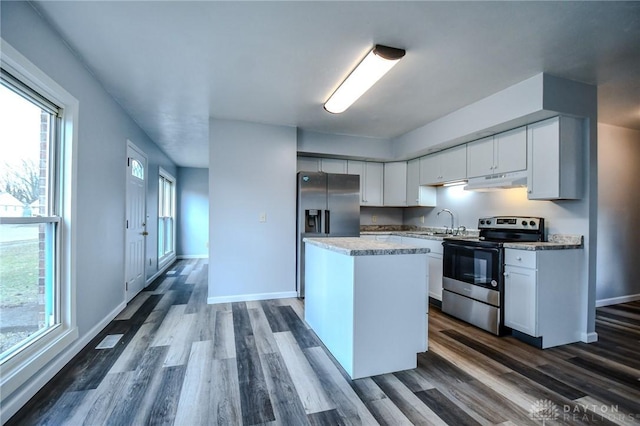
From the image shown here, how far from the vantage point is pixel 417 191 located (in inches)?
183

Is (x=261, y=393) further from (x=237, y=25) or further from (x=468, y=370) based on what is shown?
(x=237, y=25)

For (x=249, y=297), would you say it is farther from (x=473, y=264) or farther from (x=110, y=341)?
(x=473, y=264)

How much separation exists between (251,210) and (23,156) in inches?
90.5

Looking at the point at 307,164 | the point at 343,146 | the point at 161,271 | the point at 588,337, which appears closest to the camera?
the point at 588,337

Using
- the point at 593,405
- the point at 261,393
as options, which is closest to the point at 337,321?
the point at 261,393

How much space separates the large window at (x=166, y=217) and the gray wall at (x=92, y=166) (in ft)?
8.33

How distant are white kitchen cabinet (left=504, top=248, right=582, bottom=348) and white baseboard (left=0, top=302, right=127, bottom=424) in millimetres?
3712

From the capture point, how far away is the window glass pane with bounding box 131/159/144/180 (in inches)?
156

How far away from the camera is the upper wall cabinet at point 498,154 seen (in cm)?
299

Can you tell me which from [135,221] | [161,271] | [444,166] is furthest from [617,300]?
[161,271]

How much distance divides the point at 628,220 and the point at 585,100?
2.38 metres

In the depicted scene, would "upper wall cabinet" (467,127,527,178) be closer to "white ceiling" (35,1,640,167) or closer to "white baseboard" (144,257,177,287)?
"white ceiling" (35,1,640,167)

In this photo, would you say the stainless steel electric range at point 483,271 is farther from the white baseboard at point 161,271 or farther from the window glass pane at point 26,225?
the white baseboard at point 161,271
